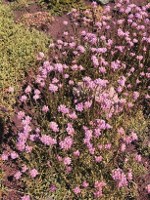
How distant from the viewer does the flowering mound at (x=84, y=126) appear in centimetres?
845

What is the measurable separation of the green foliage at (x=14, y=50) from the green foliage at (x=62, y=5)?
1.33 meters

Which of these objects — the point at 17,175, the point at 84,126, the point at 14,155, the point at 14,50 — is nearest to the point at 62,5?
the point at 14,50

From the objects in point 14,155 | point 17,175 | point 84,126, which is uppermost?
point 84,126

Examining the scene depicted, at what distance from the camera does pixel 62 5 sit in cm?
1320

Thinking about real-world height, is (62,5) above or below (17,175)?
above

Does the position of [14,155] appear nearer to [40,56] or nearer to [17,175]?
[17,175]

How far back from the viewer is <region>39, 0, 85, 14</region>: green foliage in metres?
13.1

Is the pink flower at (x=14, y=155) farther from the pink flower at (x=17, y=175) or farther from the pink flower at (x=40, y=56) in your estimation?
the pink flower at (x=40, y=56)

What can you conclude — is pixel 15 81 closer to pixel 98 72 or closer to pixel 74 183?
pixel 98 72

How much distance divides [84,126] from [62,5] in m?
5.43

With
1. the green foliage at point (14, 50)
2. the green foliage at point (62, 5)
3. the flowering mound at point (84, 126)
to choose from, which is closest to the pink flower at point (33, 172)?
the flowering mound at point (84, 126)

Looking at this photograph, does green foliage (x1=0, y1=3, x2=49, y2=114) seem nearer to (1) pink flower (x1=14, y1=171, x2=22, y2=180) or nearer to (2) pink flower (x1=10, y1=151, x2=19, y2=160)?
(2) pink flower (x1=10, y1=151, x2=19, y2=160)

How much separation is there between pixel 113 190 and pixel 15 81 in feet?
12.9

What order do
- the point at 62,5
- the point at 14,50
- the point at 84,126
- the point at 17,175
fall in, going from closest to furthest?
the point at 17,175
the point at 84,126
the point at 14,50
the point at 62,5
